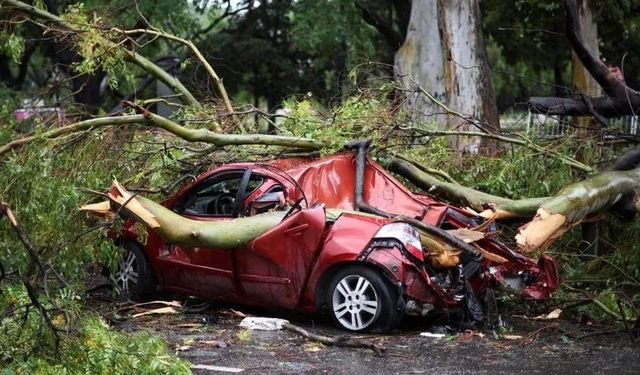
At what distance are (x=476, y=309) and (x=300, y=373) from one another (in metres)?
2.27

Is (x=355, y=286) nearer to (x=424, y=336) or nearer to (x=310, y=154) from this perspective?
(x=424, y=336)

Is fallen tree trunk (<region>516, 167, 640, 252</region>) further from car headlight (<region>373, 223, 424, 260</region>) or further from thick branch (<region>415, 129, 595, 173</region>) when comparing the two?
car headlight (<region>373, 223, 424, 260</region>)

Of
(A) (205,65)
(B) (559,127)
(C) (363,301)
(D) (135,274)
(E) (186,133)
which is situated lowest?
(C) (363,301)

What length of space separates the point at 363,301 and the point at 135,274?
8.56 ft

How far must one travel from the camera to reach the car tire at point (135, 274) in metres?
9.79

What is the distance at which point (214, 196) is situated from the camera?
9602 mm

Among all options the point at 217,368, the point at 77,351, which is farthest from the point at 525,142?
the point at 77,351

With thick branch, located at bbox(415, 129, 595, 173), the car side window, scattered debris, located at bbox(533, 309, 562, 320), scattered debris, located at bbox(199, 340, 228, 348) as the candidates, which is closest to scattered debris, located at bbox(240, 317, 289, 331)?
scattered debris, located at bbox(199, 340, 228, 348)

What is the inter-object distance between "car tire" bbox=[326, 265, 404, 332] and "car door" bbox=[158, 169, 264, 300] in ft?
3.75

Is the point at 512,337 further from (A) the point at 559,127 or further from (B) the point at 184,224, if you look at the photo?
(A) the point at 559,127

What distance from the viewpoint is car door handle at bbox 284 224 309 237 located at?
8469 millimetres

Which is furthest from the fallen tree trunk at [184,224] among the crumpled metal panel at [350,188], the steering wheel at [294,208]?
the crumpled metal panel at [350,188]

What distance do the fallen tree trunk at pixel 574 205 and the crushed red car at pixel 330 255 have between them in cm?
22

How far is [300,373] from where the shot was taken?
6.98 metres
